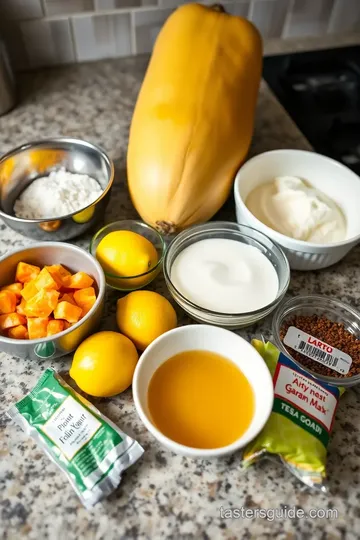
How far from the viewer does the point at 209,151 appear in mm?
788

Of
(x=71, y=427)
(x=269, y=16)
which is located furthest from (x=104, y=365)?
(x=269, y=16)

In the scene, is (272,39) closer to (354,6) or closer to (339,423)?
(354,6)

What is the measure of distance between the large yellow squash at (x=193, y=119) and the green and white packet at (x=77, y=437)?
319 millimetres

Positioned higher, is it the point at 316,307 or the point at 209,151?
the point at 209,151

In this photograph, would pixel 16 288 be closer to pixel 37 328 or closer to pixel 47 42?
pixel 37 328

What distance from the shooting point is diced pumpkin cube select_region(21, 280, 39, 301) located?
69 centimetres

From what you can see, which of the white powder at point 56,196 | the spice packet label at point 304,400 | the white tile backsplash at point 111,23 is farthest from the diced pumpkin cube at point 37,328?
the white tile backsplash at point 111,23

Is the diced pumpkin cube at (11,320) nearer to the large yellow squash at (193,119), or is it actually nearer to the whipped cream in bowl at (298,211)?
the large yellow squash at (193,119)

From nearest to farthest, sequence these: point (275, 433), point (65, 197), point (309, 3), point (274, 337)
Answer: point (275, 433)
point (274, 337)
point (65, 197)
point (309, 3)

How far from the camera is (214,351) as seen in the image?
0.67 metres

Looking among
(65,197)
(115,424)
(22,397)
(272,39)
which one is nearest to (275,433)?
(115,424)

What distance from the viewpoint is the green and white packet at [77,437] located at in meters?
0.58

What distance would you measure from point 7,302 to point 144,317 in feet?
0.63

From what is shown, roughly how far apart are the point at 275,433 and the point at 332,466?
0.29ft
